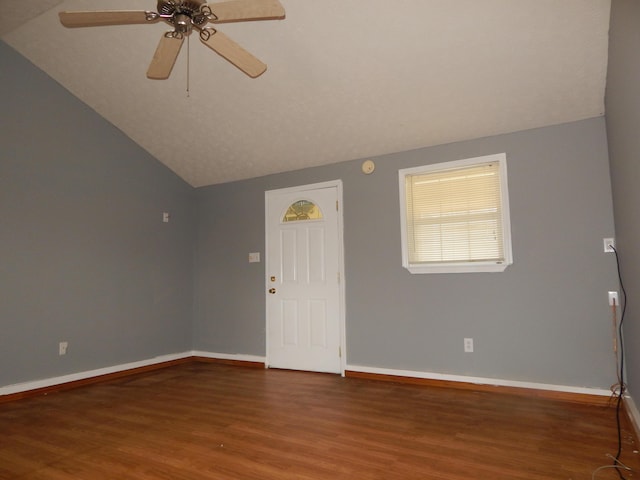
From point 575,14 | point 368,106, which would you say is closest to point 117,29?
point 368,106

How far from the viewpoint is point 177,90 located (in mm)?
4031

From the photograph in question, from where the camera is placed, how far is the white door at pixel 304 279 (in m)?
4.59

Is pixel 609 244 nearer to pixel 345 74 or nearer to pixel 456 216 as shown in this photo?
Answer: pixel 456 216

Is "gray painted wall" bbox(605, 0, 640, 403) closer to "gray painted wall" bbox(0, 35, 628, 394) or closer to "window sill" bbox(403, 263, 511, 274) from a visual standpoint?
→ "gray painted wall" bbox(0, 35, 628, 394)

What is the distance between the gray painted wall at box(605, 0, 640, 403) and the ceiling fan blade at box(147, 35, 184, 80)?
7.37 ft

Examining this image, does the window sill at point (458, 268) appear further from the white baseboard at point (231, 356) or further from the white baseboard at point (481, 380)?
the white baseboard at point (231, 356)

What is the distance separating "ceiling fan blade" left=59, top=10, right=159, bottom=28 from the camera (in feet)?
6.73

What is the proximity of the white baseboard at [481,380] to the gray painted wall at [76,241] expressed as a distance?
2638 millimetres

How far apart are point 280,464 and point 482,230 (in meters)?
2.69

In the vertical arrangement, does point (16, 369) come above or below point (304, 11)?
below

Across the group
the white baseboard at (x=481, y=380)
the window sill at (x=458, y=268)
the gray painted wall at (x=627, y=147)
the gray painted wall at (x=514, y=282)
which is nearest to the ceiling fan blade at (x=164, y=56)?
the gray painted wall at (x=627, y=147)

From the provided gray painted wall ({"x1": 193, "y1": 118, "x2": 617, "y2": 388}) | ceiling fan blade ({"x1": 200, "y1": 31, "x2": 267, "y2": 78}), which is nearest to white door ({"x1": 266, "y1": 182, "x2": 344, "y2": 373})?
gray painted wall ({"x1": 193, "y1": 118, "x2": 617, "y2": 388})

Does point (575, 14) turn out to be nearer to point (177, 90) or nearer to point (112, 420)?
point (177, 90)

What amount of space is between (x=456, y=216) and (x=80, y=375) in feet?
13.6
